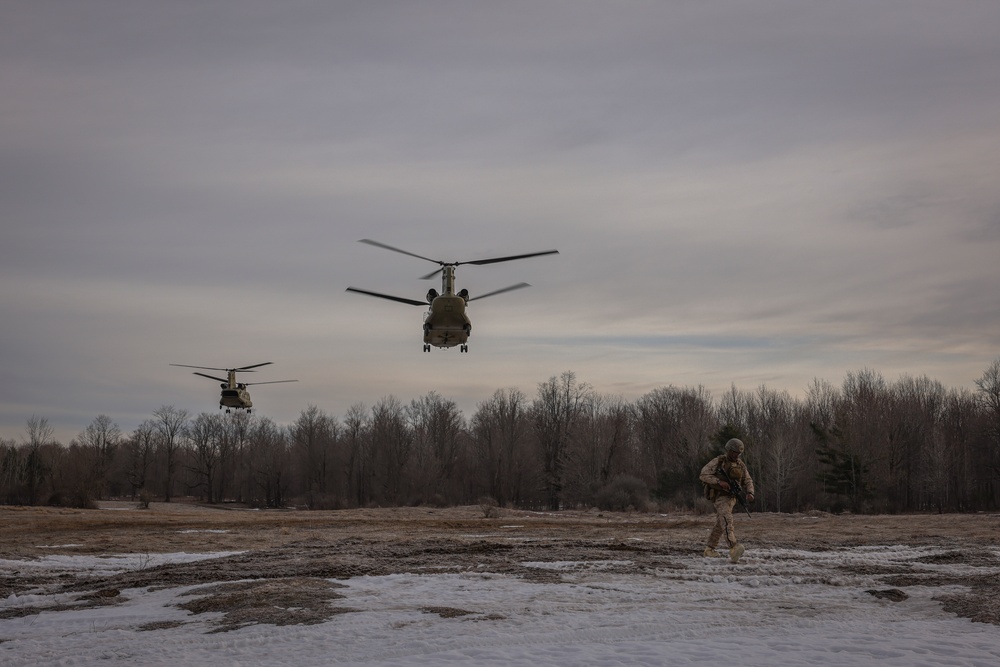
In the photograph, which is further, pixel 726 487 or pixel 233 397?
pixel 233 397

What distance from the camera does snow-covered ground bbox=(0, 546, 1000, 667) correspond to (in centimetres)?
862

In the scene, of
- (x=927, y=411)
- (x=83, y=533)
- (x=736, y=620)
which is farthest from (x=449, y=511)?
(x=927, y=411)

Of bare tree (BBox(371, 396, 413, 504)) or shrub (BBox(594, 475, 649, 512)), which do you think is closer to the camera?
shrub (BBox(594, 475, 649, 512))

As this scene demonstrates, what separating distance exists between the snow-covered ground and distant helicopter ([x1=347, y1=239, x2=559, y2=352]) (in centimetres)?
1641

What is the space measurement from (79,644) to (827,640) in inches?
331

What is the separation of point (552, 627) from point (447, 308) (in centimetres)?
2065

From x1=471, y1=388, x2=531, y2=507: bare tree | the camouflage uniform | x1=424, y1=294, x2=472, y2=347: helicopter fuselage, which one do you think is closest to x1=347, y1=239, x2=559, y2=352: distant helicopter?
x1=424, y1=294, x2=472, y2=347: helicopter fuselage

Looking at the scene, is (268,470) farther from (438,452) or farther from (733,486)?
(733,486)

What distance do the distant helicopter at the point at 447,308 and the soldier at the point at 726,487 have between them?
1395cm

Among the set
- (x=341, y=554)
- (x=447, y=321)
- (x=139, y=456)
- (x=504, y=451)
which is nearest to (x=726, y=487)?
(x=341, y=554)

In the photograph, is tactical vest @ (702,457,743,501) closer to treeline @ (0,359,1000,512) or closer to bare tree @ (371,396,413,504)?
treeline @ (0,359,1000,512)

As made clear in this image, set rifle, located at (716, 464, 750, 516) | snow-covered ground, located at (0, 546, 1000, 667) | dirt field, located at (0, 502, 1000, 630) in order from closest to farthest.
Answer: snow-covered ground, located at (0, 546, 1000, 667) < dirt field, located at (0, 502, 1000, 630) < rifle, located at (716, 464, 750, 516)

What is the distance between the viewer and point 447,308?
3006 cm

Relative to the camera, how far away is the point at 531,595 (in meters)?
12.3
